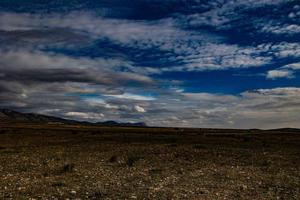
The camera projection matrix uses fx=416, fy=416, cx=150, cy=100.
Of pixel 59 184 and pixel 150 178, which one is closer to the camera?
pixel 59 184

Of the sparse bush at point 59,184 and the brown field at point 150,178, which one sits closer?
the brown field at point 150,178

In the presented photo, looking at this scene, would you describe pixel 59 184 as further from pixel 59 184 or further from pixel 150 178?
pixel 150 178

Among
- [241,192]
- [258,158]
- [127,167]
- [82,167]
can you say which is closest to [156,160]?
[127,167]

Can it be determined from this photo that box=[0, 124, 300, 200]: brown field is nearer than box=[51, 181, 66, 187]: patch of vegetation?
Yes

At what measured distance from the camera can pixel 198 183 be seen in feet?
71.2

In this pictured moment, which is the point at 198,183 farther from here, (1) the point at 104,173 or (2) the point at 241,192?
(1) the point at 104,173

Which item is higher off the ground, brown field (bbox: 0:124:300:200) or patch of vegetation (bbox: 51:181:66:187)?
brown field (bbox: 0:124:300:200)

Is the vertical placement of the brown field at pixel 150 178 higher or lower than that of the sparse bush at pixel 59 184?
higher

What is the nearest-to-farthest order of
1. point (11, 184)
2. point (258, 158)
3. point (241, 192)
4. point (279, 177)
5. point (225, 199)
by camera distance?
1. point (225, 199)
2. point (241, 192)
3. point (11, 184)
4. point (279, 177)
5. point (258, 158)

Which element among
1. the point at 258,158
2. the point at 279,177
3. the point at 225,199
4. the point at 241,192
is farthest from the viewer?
the point at 258,158

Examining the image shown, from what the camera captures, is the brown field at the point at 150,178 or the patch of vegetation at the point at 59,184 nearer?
the brown field at the point at 150,178

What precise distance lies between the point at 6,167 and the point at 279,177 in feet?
57.2

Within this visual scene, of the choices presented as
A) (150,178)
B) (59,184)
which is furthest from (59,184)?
(150,178)

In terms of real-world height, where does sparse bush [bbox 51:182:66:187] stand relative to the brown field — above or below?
below
